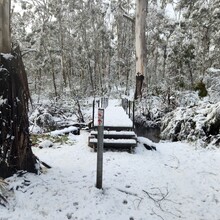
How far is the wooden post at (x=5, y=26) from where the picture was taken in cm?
399

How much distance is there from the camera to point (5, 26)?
13.2ft

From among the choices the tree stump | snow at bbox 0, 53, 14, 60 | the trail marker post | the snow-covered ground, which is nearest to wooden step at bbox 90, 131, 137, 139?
the snow-covered ground

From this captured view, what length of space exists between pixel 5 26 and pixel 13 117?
1.29m

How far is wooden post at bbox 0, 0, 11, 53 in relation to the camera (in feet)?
13.1

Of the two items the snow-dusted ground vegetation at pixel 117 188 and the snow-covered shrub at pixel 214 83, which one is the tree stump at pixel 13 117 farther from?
the snow-covered shrub at pixel 214 83

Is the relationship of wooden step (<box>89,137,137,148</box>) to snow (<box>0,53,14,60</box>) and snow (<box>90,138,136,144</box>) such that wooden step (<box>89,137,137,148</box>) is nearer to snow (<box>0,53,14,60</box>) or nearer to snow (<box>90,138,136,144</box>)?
snow (<box>90,138,136,144</box>)

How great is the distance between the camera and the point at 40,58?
107 feet

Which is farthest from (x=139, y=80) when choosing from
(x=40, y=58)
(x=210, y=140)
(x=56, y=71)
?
(x=56, y=71)

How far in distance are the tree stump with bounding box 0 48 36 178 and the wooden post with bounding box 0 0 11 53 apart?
0.12 meters

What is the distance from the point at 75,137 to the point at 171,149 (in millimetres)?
2625

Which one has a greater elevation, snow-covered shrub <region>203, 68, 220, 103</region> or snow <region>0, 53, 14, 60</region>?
snow <region>0, 53, 14, 60</region>

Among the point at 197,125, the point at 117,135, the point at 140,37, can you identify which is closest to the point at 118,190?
the point at 117,135

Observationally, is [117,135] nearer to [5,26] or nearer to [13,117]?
[13,117]

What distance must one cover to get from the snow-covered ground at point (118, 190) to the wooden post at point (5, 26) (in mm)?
1857
